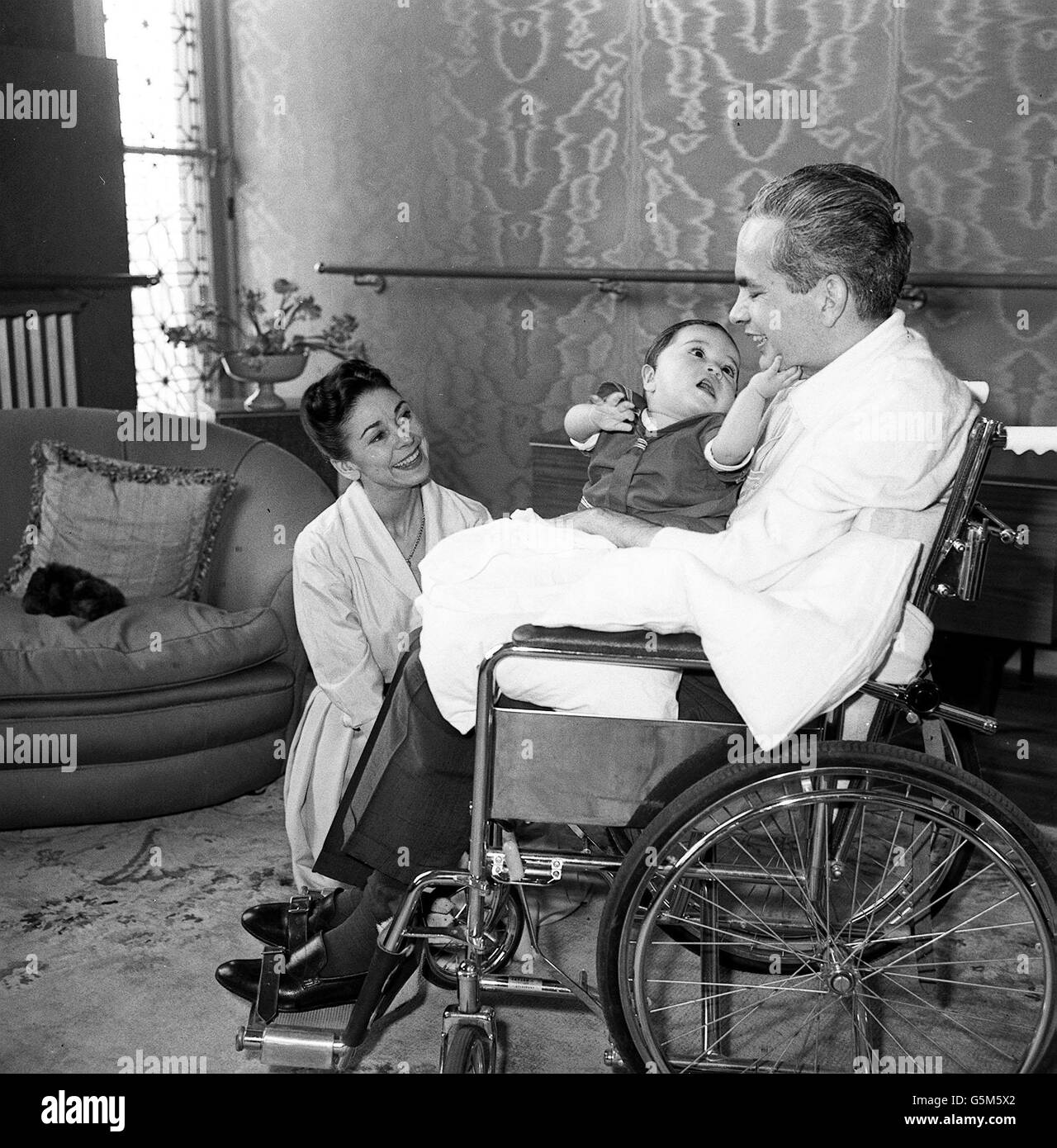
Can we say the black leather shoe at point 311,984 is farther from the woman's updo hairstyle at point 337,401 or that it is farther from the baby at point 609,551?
the woman's updo hairstyle at point 337,401

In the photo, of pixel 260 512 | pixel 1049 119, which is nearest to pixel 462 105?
pixel 1049 119

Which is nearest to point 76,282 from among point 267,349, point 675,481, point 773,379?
point 267,349

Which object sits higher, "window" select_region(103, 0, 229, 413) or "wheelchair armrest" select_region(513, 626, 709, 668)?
"window" select_region(103, 0, 229, 413)

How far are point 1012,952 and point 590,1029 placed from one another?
0.76m

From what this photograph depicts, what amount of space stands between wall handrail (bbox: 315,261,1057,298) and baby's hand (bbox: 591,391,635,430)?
203 centimetres

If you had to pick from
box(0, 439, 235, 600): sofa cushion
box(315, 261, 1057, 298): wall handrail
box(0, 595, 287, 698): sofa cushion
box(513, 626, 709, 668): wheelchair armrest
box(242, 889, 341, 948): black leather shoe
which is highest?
box(315, 261, 1057, 298): wall handrail

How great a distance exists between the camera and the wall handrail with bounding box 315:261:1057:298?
3576 millimetres

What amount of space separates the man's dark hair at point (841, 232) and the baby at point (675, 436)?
0.54ft

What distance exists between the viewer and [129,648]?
2625 millimetres

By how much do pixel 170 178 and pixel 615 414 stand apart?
3697 millimetres

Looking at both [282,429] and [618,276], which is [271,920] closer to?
[282,429]

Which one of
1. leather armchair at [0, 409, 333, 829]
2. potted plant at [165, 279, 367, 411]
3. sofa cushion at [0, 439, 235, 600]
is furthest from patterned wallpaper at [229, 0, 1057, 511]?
sofa cushion at [0, 439, 235, 600]

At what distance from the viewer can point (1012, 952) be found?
2252mm

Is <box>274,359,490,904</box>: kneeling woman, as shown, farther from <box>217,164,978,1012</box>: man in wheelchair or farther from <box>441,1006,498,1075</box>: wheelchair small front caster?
<box>441,1006,498,1075</box>: wheelchair small front caster
